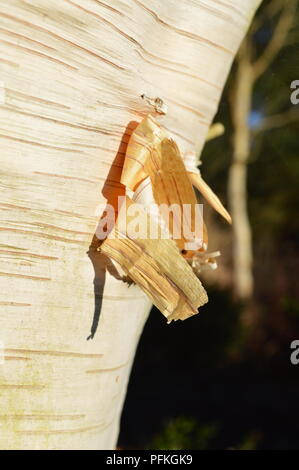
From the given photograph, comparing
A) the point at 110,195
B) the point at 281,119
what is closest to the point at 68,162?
the point at 110,195

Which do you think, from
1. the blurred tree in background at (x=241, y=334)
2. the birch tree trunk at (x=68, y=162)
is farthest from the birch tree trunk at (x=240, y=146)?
the birch tree trunk at (x=68, y=162)

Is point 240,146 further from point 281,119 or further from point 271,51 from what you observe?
point 271,51

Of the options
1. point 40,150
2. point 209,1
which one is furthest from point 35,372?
point 209,1

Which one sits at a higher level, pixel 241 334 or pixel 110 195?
pixel 110 195

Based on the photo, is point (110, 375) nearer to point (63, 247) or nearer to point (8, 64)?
point (63, 247)

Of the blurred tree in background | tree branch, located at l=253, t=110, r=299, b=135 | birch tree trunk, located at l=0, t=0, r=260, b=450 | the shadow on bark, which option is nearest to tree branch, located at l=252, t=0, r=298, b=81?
the blurred tree in background
